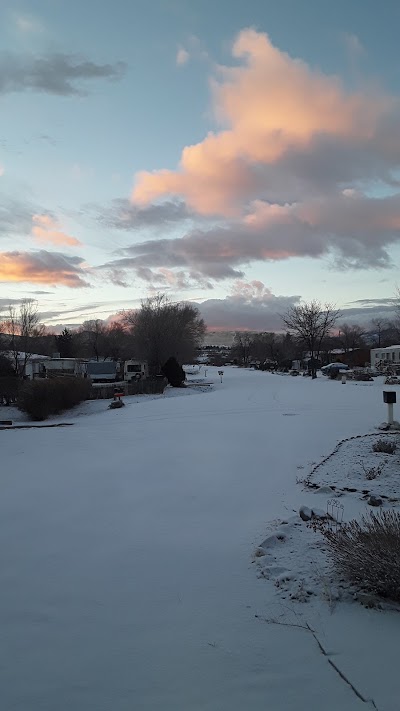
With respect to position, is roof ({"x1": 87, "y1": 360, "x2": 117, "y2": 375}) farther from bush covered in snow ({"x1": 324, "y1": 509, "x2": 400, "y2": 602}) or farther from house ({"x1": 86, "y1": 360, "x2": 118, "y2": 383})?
bush covered in snow ({"x1": 324, "y1": 509, "x2": 400, "y2": 602})

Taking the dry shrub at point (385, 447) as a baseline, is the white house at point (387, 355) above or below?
Answer: above

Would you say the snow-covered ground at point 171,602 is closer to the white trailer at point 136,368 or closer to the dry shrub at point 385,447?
the dry shrub at point 385,447

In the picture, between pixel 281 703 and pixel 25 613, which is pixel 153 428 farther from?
pixel 281 703

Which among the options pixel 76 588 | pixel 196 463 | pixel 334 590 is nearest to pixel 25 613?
pixel 76 588

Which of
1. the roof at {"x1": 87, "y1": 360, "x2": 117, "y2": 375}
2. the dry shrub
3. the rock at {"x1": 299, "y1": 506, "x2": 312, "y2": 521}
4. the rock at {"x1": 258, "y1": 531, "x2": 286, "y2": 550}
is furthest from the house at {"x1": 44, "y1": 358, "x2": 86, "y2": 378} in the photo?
the rock at {"x1": 258, "y1": 531, "x2": 286, "y2": 550}

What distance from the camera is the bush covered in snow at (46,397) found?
73.5 feet

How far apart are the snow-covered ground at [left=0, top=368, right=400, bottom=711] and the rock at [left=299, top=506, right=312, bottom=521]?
14 centimetres

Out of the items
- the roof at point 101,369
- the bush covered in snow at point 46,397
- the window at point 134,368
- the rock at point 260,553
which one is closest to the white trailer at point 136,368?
the window at point 134,368

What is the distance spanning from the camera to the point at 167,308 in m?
53.0

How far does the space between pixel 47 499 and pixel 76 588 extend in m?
3.20

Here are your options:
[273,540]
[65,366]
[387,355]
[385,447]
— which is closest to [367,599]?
[273,540]

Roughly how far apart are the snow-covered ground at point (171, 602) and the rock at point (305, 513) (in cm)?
14

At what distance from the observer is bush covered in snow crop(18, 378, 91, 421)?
22406mm

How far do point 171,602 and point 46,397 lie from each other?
19.7 metres
